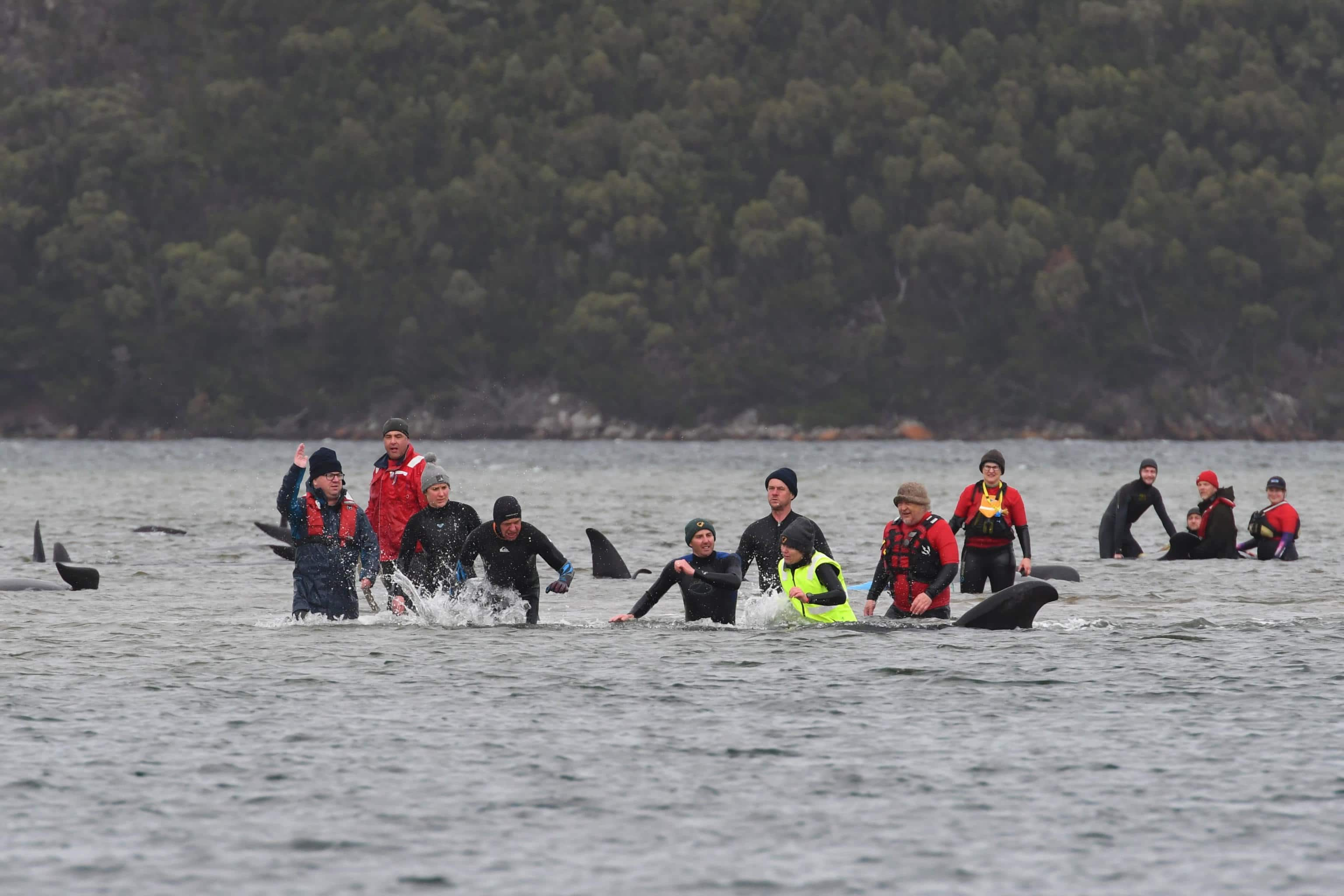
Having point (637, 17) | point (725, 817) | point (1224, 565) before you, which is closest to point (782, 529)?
point (725, 817)

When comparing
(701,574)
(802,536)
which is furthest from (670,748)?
(701,574)

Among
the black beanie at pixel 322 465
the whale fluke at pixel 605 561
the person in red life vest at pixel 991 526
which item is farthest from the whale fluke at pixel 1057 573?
the black beanie at pixel 322 465

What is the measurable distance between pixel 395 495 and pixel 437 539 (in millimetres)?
1136

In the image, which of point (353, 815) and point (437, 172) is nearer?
point (353, 815)

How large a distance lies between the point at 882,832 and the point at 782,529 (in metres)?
6.32

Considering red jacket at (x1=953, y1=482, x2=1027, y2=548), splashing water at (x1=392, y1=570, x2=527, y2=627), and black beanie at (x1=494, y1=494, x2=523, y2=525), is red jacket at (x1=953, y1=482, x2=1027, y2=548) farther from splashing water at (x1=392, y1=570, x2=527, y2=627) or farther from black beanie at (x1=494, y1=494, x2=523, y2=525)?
black beanie at (x1=494, y1=494, x2=523, y2=525)

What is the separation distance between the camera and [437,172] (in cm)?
13775

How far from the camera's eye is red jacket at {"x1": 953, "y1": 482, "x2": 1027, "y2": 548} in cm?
2073

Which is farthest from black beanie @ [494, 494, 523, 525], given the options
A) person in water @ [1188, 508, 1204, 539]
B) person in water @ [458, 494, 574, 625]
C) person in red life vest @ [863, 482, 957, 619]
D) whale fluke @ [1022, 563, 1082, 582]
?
person in water @ [1188, 508, 1204, 539]

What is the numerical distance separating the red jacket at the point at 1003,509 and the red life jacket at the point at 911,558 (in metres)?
2.43

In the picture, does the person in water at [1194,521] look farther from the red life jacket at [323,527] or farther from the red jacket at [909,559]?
the red life jacket at [323,527]

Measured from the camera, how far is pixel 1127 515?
29.3 metres

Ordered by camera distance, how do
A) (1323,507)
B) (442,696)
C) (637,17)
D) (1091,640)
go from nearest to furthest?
(442,696), (1091,640), (1323,507), (637,17)

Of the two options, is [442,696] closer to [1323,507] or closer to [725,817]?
[725,817]
